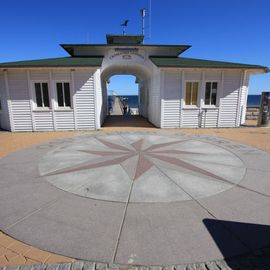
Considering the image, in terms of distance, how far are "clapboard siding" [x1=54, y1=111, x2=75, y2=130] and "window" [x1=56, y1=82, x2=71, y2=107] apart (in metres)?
0.51

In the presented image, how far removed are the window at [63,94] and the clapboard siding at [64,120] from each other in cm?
51

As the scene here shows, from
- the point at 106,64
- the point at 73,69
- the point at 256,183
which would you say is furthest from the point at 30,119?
the point at 256,183

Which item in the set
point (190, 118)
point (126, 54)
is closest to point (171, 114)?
point (190, 118)

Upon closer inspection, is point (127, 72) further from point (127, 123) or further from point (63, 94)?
point (63, 94)

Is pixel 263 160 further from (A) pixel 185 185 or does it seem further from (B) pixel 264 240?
(B) pixel 264 240

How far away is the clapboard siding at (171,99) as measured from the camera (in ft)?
39.1

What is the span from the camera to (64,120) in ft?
38.7

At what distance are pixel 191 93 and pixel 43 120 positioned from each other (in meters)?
9.08

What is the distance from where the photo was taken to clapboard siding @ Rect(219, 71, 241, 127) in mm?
12375

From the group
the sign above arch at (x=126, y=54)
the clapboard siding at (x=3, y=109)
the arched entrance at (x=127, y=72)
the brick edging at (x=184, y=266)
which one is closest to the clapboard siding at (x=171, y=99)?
the arched entrance at (x=127, y=72)

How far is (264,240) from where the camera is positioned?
283cm

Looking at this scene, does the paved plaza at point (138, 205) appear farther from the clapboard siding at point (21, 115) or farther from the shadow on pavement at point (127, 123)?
the shadow on pavement at point (127, 123)

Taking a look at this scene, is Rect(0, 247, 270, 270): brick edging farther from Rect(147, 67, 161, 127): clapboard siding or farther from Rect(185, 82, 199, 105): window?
Rect(185, 82, 199, 105): window

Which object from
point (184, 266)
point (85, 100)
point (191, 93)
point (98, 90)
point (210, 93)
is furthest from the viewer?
point (210, 93)
